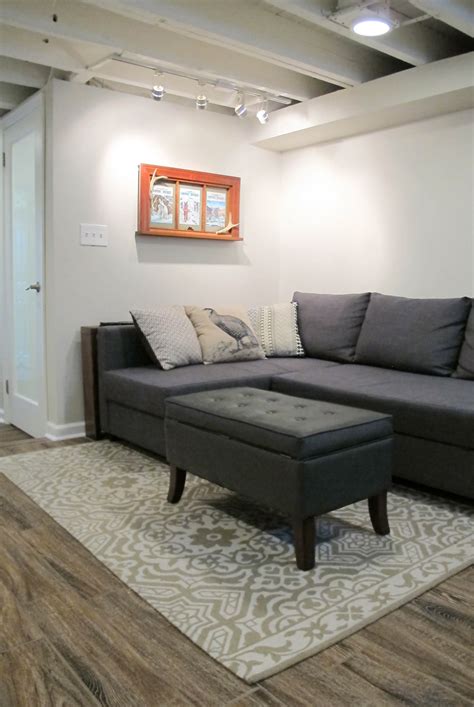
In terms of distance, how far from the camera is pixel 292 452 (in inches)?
80.7

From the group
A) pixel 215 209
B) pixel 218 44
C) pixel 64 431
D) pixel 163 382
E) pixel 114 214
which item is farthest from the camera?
pixel 215 209

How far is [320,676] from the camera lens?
5.08ft

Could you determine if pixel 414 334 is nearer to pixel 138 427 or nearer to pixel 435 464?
pixel 435 464

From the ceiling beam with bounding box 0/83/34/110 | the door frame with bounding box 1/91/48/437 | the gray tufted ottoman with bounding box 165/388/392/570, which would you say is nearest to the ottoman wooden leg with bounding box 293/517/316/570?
the gray tufted ottoman with bounding box 165/388/392/570

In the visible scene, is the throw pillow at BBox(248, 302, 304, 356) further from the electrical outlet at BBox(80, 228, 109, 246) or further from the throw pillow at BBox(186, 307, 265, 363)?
the electrical outlet at BBox(80, 228, 109, 246)

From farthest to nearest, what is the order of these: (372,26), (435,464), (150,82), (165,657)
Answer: (150,82), (372,26), (435,464), (165,657)

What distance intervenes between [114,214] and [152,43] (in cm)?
106

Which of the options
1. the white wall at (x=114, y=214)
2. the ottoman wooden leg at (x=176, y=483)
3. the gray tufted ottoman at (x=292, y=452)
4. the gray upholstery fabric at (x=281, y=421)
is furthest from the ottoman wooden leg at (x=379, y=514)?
the white wall at (x=114, y=214)

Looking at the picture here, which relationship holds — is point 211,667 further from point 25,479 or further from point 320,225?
point 320,225

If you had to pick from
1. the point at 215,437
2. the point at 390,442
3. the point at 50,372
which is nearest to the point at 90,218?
the point at 50,372

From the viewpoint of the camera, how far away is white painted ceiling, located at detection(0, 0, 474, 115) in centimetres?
276

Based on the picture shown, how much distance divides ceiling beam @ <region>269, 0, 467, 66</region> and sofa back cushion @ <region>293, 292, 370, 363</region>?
4.63 ft

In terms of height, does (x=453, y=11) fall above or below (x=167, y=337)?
above

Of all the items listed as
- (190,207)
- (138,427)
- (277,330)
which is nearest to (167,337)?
(138,427)
